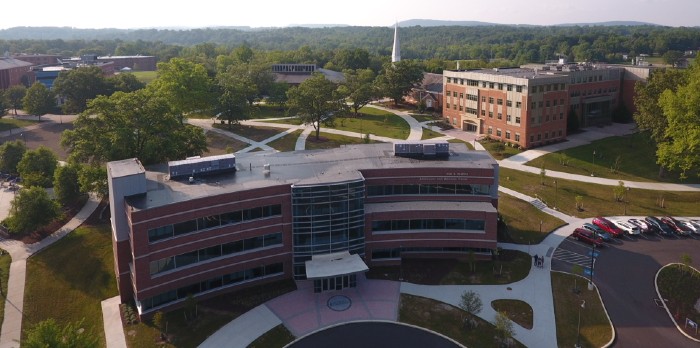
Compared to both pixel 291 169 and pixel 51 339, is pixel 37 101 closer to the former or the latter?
pixel 291 169

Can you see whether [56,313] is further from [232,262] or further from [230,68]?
[230,68]

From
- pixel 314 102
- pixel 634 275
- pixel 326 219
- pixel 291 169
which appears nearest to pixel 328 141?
pixel 314 102

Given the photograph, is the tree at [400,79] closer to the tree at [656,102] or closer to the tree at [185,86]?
the tree at [185,86]

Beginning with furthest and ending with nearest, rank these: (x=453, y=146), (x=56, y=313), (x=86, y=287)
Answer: (x=453, y=146) < (x=86, y=287) < (x=56, y=313)

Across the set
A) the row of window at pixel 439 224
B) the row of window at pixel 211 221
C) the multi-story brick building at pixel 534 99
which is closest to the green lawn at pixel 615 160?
the multi-story brick building at pixel 534 99

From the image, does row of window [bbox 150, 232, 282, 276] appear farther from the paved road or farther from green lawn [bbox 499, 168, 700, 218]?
green lawn [bbox 499, 168, 700, 218]

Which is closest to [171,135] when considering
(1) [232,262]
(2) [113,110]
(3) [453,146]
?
(2) [113,110]

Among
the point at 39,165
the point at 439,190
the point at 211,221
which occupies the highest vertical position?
the point at 439,190
